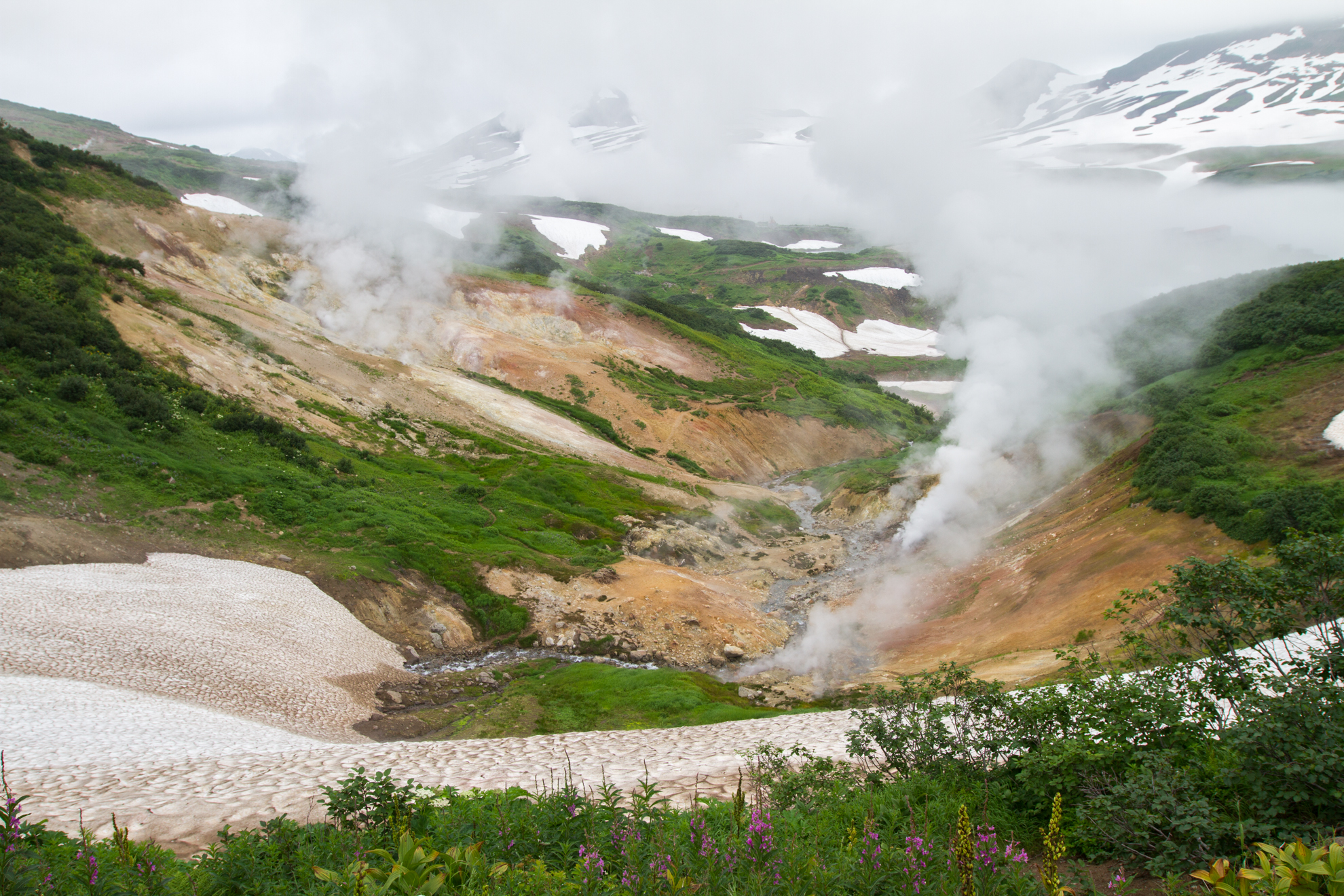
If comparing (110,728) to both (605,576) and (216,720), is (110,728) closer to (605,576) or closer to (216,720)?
(216,720)

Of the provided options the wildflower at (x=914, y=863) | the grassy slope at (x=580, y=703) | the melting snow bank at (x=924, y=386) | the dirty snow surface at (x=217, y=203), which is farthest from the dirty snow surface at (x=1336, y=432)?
the dirty snow surface at (x=217, y=203)

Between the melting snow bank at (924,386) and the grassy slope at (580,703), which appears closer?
the grassy slope at (580,703)

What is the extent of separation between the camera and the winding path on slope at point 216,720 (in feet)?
34.6

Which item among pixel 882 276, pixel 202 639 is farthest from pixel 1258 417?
pixel 882 276

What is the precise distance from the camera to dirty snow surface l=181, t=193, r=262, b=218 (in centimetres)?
10112

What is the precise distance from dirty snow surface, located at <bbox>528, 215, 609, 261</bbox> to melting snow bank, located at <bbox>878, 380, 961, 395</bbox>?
84.0 metres

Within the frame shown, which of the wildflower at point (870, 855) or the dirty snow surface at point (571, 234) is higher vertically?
the dirty snow surface at point (571, 234)

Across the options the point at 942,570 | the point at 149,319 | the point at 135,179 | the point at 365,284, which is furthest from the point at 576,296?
the point at 942,570

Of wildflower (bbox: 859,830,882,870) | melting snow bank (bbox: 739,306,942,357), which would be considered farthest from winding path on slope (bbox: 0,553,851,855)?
melting snow bank (bbox: 739,306,942,357)

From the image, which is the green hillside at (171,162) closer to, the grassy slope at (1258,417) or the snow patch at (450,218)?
the snow patch at (450,218)

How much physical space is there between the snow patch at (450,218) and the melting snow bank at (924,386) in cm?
8452

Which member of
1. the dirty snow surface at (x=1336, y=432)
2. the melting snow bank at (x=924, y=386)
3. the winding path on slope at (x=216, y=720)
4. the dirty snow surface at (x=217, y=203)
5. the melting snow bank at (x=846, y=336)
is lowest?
the winding path on slope at (x=216, y=720)

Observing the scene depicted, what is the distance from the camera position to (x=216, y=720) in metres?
15.8

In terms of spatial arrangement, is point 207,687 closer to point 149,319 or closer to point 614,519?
point 614,519
